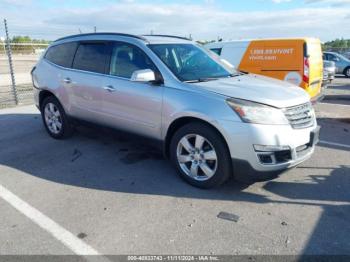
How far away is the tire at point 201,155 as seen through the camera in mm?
3643

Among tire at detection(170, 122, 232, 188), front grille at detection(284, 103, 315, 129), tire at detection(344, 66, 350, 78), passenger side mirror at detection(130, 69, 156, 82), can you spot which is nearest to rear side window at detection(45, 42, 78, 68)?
passenger side mirror at detection(130, 69, 156, 82)

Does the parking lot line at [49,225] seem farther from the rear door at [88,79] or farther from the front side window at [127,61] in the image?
the front side window at [127,61]

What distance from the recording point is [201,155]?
12.7 feet

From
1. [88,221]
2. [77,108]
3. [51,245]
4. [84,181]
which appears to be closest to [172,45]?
[77,108]

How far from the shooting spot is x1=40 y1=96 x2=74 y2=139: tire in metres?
5.68

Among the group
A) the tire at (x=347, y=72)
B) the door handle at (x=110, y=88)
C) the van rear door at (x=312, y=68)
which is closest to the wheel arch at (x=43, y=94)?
the door handle at (x=110, y=88)

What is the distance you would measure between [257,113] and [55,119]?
3.92 m

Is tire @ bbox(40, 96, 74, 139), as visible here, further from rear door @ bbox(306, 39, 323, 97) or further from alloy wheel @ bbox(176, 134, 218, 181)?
rear door @ bbox(306, 39, 323, 97)

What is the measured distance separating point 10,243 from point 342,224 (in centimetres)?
313

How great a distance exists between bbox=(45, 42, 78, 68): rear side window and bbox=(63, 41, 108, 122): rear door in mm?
155

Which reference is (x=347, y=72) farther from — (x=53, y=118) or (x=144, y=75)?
(x=144, y=75)

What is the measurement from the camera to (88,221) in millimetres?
3266

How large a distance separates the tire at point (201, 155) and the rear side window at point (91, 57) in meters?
1.72

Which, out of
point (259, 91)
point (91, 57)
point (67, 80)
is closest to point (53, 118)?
point (67, 80)
